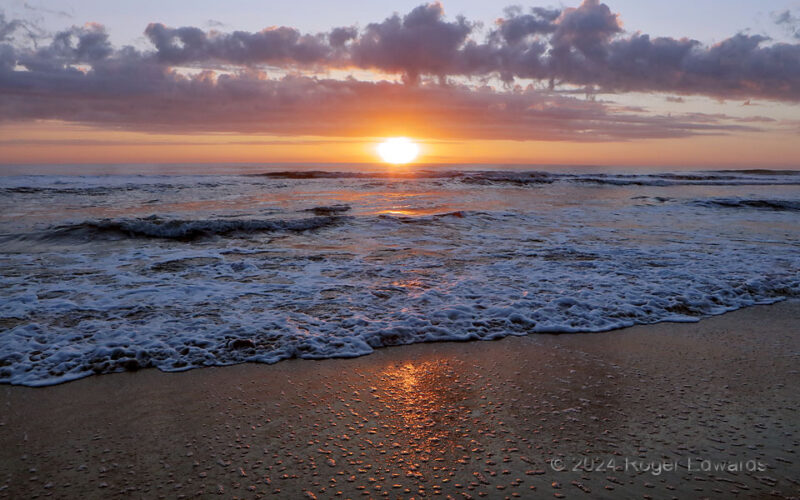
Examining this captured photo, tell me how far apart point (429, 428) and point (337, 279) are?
4.02 metres

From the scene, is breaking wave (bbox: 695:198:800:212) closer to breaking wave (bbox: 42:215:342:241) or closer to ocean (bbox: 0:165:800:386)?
ocean (bbox: 0:165:800:386)

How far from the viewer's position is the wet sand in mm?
2445

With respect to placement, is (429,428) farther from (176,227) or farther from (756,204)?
(756,204)

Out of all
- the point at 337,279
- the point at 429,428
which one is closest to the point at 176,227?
the point at 337,279

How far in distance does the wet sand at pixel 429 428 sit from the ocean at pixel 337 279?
1.73ft

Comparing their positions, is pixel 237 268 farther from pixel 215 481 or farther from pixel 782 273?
→ pixel 782 273

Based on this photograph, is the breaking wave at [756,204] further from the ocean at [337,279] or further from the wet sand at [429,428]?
the wet sand at [429,428]

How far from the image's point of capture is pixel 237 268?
7535 millimetres

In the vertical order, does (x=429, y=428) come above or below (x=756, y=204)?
below

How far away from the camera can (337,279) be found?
6.79 meters

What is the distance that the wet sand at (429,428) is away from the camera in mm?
2445

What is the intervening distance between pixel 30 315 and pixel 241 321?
2.24 metres

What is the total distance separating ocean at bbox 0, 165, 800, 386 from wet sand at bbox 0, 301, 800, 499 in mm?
527

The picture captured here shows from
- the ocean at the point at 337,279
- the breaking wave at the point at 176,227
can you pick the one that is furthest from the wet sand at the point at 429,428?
the breaking wave at the point at 176,227
